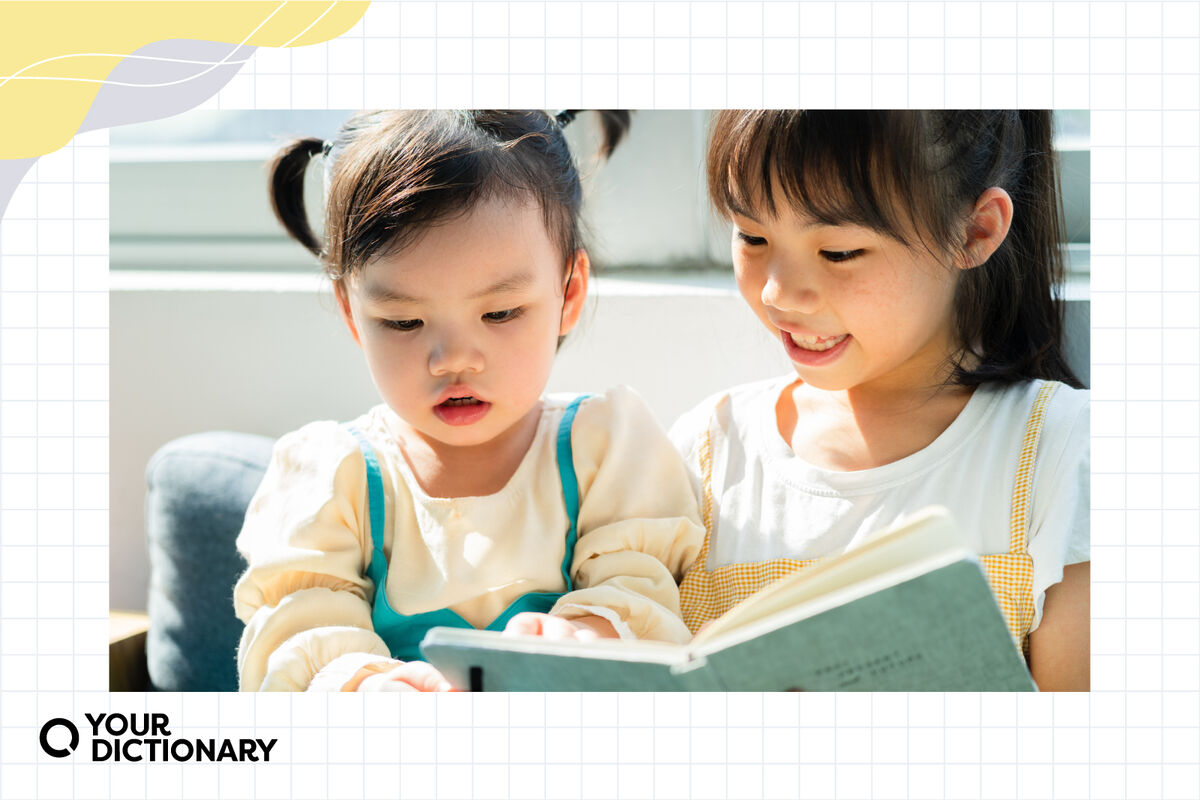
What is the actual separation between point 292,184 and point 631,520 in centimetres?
54

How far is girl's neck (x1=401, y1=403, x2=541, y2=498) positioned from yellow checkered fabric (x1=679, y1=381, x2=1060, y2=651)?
0.20 m

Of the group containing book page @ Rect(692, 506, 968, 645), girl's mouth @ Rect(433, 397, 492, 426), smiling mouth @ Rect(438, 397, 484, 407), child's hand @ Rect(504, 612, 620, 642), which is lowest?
child's hand @ Rect(504, 612, 620, 642)

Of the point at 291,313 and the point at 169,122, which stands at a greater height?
the point at 169,122

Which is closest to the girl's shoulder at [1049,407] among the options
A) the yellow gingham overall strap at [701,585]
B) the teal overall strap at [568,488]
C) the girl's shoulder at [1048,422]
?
the girl's shoulder at [1048,422]

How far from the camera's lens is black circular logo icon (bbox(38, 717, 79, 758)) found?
986 mm

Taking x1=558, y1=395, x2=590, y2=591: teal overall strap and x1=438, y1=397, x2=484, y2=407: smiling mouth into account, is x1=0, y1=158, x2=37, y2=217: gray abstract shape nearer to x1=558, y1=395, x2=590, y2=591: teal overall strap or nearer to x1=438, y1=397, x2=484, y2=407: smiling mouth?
x1=438, y1=397, x2=484, y2=407: smiling mouth

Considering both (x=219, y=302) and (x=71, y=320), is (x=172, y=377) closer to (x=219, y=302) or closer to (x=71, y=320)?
(x=219, y=302)

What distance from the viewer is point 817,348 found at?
109 cm

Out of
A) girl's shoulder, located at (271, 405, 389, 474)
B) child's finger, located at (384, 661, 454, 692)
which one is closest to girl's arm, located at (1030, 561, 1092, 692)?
child's finger, located at (384, 661, 454, 692)

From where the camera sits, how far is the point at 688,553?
116cm

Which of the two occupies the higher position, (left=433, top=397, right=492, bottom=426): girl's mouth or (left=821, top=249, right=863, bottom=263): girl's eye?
(left=821, top=249, right=863, bottom=263): girl's eye

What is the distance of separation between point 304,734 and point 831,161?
0.69m

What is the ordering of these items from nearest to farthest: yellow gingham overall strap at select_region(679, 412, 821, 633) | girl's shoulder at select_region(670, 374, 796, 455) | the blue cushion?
yellow gingham overall strap at select_region(679, 412, 821, 633) < girl's shoulder at select_region(670, 374, 796, 455) < the blue cushion

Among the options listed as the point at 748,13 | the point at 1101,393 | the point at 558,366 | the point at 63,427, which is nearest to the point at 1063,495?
the point at 1101,393
